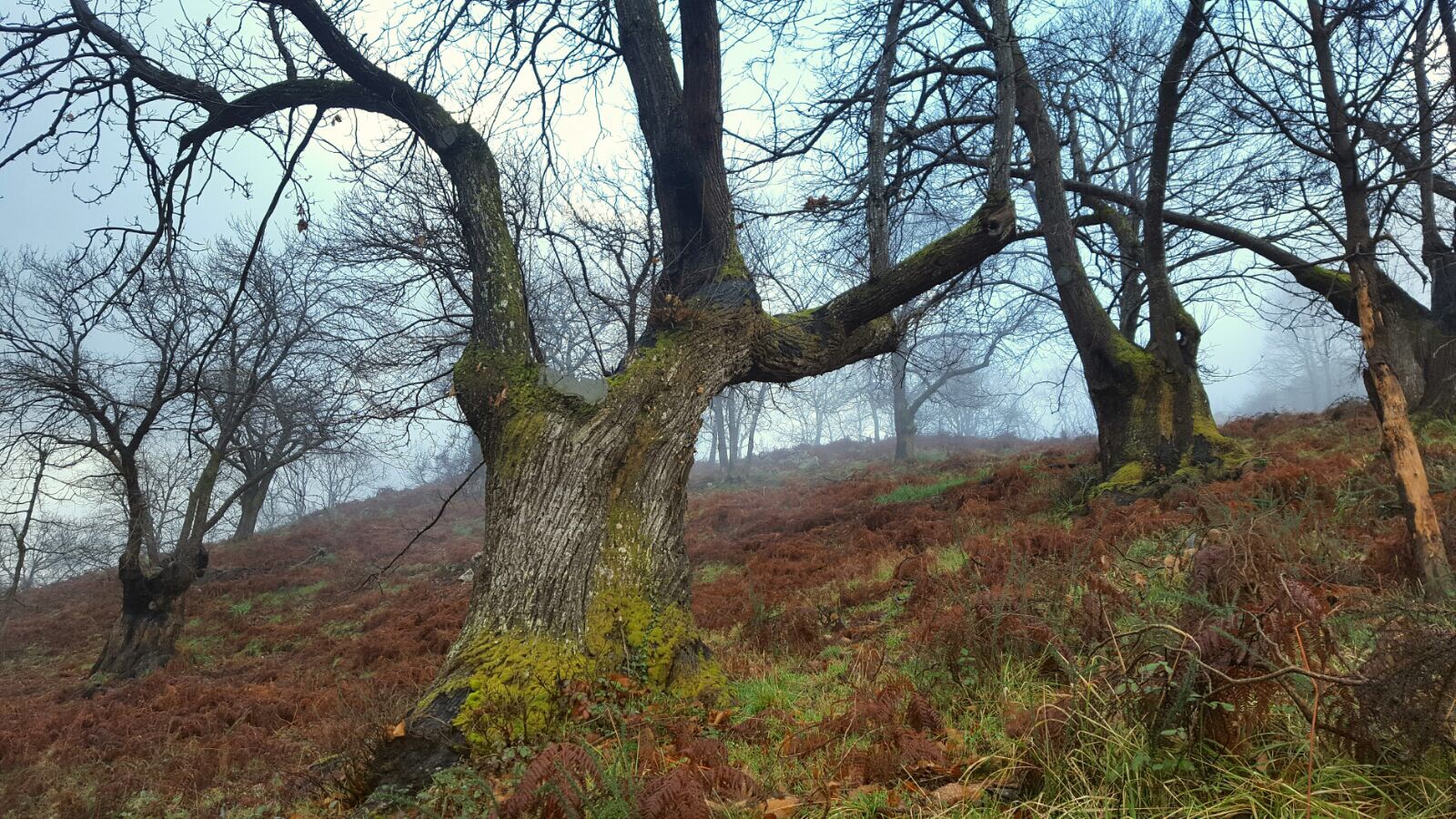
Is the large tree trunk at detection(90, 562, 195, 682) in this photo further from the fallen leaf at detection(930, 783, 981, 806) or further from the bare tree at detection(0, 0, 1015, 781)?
the fallen leaf at detection(930, 783, 981, 806)

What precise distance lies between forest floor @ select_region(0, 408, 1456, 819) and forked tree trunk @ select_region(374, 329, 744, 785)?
0.65 ft

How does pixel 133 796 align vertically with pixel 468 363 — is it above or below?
below

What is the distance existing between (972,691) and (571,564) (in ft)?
6.90

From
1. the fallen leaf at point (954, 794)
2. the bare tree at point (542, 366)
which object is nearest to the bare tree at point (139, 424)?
the bare tree at point (542, 366)

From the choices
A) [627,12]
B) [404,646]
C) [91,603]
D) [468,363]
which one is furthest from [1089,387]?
[91,603]

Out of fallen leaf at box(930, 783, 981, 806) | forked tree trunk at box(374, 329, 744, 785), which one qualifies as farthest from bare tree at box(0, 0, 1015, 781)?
fallen leaf at box(930, 783, 981, 806)

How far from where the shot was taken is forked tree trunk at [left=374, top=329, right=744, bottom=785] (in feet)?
10.00

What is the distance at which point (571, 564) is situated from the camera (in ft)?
12.1

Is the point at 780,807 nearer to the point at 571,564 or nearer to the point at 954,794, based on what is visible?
the point at 954,794

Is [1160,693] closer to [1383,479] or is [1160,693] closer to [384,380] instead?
[1383,479]

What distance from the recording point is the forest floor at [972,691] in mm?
1819

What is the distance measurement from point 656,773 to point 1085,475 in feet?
24.5

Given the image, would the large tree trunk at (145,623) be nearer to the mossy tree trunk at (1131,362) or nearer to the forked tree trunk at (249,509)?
the mossy tree trunk at (1131,362)

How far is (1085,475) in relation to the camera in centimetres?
823
